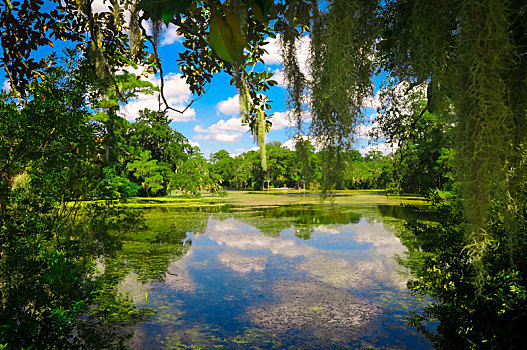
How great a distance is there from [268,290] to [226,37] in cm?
450

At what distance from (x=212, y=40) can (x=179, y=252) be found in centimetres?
659

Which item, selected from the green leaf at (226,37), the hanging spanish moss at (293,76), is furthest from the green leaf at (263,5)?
the hanging spanish moss at (293,76)

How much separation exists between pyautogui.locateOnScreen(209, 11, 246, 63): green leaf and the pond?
10.6ft

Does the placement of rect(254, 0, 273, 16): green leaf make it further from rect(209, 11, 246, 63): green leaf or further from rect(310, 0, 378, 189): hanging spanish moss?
rect(310, 0, 378, 189): hanging spanish moss

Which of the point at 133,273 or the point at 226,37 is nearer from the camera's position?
the point at 226,37

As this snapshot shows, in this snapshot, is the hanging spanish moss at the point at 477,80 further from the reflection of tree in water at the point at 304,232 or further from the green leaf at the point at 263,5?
the reflection of tree in water at the point at 304,232

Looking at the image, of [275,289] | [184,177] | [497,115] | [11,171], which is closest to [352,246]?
[275,289]

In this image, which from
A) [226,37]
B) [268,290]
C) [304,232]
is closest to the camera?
[226,37]

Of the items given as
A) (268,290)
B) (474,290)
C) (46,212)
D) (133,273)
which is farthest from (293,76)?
(133,273)

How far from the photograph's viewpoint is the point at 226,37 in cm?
47

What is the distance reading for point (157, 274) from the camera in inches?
203

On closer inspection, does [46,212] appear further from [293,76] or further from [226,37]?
[226,37]

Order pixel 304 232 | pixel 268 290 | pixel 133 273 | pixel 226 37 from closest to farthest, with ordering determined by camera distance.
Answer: pixel 226 37, pixel 268 290, pixel 133 273, pixel 304 232

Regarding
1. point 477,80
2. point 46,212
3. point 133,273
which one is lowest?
point 133,273
